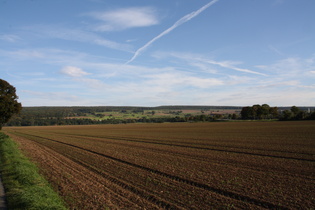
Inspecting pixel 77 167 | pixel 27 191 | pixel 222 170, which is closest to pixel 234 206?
pixel 222 170

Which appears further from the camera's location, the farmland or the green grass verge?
the farmland

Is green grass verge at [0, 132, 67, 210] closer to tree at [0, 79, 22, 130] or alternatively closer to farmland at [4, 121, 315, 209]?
farmland at [4, 121, 315, 209]

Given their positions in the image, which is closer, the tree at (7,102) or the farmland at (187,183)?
the farmland at (187,183)

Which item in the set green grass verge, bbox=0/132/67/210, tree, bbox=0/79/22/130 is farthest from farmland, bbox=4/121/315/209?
tree, bbox=0/79/22/130

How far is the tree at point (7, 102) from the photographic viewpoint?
4209cm

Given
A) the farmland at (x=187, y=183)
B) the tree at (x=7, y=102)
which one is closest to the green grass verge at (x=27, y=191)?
the farmland at (x=187, y=183)

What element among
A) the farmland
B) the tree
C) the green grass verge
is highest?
the tree

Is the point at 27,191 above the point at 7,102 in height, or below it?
below

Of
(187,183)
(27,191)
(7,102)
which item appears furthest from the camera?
(7,102)

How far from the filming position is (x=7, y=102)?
142ft

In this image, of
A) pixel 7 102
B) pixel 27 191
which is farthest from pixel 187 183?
pixel 7 102

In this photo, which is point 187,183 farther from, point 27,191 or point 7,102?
point 7,102

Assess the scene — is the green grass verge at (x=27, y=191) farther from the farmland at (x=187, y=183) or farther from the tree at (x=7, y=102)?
the tree at (x=7, y=102)

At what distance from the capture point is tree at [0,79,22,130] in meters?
42.1
